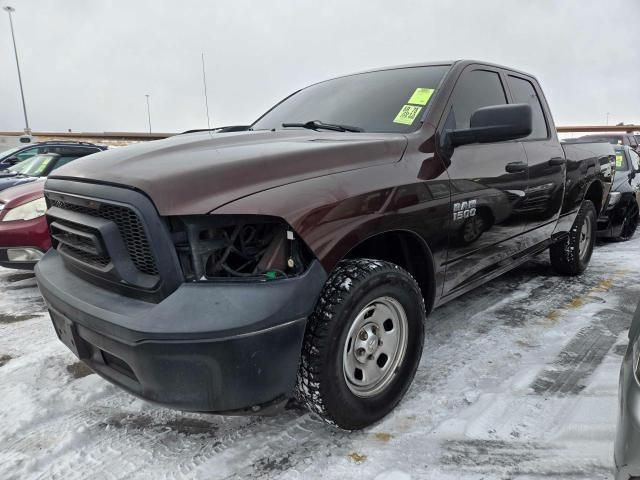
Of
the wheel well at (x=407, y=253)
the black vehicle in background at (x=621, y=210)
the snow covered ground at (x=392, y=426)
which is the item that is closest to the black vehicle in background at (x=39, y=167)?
the snow covered ground at (x=392, y=426)

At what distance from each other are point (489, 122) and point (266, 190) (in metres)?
1.40

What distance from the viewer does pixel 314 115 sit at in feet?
10.0

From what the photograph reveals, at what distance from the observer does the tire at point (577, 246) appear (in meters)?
4.45

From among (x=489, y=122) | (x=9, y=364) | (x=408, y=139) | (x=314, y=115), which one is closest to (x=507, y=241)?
(x=489, y=122)

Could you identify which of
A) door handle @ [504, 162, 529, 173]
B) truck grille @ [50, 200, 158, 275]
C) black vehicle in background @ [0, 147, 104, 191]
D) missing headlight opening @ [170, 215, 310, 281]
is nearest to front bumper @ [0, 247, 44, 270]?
black vehicle in background @ [0, 147, 104, 191]

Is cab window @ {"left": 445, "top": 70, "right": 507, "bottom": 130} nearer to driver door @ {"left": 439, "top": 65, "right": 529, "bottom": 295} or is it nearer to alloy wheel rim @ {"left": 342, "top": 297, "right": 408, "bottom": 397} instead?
driver door @ {"left": 439, "top": 65, "right": 529, "bottom": 295}

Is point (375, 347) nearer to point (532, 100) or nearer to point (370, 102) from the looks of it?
point (370, 102)

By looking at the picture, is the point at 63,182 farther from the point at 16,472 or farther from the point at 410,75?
the point at 410,75

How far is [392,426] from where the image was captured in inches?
87.8

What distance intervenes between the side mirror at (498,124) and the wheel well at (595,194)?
105 inches

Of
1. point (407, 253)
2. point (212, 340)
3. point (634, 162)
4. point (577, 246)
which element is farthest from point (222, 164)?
point (634, 162)

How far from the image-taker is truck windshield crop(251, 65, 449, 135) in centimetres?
267

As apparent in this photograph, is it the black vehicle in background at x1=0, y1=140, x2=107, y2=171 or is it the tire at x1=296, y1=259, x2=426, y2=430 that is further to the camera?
the black vehicle in background at x1=0, y1=140, x2=107, y2=171

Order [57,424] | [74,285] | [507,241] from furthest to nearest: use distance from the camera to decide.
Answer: [507,241]
[57,424]
[74,285]
